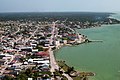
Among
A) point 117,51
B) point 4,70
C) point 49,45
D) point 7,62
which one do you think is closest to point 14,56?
point 7,62

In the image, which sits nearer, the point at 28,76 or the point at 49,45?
the point at 28,76

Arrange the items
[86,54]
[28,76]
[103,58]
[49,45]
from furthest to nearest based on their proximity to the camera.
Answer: [49,45]
[86,54]
[103,58]
[28,76]

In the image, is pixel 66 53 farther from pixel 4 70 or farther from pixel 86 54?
pixel 4 70

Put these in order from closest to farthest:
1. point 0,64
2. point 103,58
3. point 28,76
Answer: point 28,76 < point 0,64 < point 103,58

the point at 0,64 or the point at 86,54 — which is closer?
the point at 0,64

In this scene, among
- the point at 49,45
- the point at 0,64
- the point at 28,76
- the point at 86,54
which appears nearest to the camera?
the point at 28,76

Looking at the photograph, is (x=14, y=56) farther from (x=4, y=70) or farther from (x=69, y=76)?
(x=69, y=76)

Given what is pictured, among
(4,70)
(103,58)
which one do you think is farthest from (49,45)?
(4,70)

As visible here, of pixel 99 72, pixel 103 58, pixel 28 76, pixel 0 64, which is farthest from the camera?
pixel 103 58

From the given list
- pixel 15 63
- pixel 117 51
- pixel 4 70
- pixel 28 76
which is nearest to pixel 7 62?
pixel 15 63
